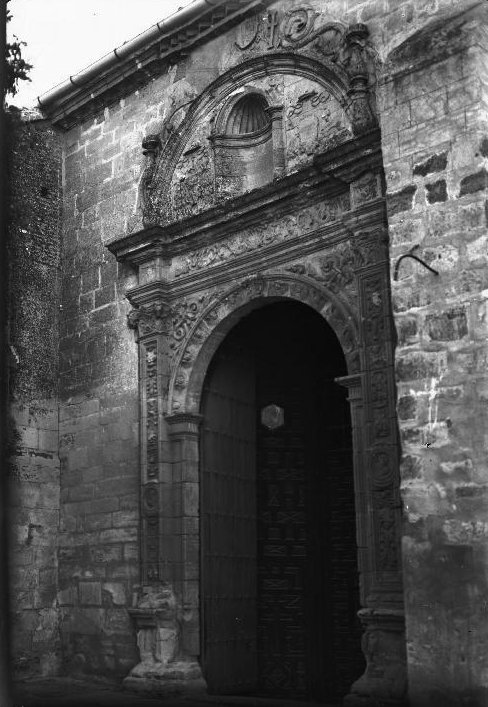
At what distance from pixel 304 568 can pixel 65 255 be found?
3.94m

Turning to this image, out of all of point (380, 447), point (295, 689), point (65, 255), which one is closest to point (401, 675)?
point (380, 447)


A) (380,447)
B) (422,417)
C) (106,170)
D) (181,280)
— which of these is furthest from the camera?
(106,170)

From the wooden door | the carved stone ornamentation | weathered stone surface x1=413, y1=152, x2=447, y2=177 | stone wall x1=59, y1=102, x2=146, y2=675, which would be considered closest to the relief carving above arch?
stone wall x1=59, y1=102, x2=146, y2=675

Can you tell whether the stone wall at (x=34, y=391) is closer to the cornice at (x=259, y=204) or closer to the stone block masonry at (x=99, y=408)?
the stone block masonry at (x=99, y=408)

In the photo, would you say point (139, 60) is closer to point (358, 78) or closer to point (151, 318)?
point (151, 318)

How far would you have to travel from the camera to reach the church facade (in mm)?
6441

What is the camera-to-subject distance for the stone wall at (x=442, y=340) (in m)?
5.66

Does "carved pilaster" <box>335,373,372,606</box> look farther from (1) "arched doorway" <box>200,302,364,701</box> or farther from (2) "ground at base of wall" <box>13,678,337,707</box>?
(1) "arched doorway" <box>200,302,364,701</box>

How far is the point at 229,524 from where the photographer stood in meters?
8.76

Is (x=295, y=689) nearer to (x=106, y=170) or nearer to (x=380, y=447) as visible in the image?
(x=380, y=447)

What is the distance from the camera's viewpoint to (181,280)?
29.0 feet

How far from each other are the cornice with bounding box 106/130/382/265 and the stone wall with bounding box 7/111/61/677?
3.34 feet

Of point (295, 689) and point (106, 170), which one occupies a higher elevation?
point (106, 170)

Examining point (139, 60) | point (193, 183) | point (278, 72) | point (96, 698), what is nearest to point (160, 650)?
point (96, 698)
